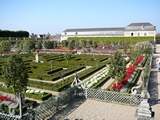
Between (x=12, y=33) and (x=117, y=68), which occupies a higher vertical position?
(x=12, y=33)

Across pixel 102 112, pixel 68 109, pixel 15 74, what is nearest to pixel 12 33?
pixel 15 74

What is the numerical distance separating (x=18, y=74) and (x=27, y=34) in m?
82.4

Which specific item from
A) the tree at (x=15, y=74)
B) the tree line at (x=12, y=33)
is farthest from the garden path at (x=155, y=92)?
the tree line at (x=12, y=33)

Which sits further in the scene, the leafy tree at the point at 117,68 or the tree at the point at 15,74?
the leafy tree at the point at 117,68

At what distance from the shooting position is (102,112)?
12.1 m

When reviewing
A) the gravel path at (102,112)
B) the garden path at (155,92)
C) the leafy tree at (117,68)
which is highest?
the leafy tree at (117,68)

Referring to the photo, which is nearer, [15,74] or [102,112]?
[15,74]

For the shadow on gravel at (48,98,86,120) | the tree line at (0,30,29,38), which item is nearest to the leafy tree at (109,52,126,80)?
the shadow on gravel at (48,98,86,120)

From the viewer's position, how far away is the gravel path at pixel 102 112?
1145 cm

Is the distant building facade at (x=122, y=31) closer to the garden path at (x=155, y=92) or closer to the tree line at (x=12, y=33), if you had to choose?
the tree line at (x=12, y=33)

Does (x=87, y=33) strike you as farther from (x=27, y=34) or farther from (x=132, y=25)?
(x=27, y=34)

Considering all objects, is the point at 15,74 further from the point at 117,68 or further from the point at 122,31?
the point at 122,31

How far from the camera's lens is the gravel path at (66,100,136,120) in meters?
11.4

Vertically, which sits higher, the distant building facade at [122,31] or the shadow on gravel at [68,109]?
the distant building facade at [122,31]
